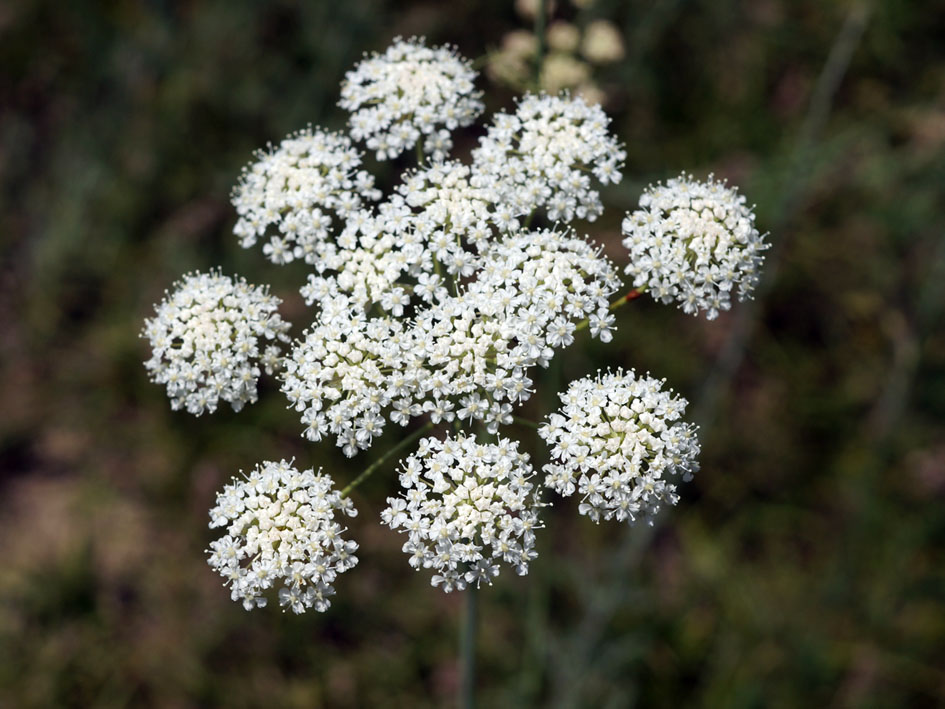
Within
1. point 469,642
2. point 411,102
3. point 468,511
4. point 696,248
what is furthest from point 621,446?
point 411,102

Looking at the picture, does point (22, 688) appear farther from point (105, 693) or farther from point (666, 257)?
point (666, 257)

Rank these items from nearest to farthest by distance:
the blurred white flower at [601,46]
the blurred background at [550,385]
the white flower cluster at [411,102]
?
Answer: the white flower cluster at [411,102] → the blurred white flower at [601,46] → the blurred background at [550,385]

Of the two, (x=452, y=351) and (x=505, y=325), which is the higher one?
(x=505, y=325)

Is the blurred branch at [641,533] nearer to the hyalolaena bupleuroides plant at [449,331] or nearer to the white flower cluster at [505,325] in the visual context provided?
the hyalolaena bupleuroides plant at [449,331]

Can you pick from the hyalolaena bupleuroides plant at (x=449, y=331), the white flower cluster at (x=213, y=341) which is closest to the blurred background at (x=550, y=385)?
the hyalolaena bupleuroides plant at (x=449, y=331)

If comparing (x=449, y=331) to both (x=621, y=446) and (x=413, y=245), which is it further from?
(x=621, y=446)

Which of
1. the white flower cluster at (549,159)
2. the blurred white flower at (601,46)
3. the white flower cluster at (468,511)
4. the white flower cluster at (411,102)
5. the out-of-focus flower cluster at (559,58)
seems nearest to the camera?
the white flower cluster at (468,511)

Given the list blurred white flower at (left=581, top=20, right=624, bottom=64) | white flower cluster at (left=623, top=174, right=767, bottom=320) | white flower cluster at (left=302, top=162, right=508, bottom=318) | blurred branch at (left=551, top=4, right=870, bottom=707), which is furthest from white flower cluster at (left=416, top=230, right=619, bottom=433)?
blurred branch at (left=551, top=4, right=870, bottom=707)
